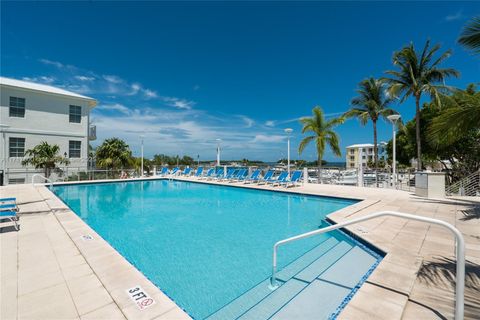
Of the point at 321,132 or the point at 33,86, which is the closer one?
the point at 321,132

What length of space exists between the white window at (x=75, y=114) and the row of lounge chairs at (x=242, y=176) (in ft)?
26.1

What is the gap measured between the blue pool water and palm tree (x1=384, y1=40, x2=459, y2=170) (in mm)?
10027

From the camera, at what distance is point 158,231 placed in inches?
238

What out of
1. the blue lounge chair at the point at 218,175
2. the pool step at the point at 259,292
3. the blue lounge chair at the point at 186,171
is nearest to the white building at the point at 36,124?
the blue lounge chair at the point at 186,171

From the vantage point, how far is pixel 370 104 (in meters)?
19.0

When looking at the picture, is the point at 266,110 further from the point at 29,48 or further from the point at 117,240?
the point at 117,240

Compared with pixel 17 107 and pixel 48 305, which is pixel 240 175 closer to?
pixel 48 305

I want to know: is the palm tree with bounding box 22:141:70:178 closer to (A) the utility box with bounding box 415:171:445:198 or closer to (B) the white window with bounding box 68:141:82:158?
(B) the white window with bounding box 68:141:82:158

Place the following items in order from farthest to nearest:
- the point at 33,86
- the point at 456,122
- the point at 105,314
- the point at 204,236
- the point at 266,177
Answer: the point at 33,86
the point at 266,177
the point at 204,236
the point at 456,122
the point at 105,314

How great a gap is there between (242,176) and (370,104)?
41.9 feet

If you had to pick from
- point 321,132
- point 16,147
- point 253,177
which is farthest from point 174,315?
point 16,147

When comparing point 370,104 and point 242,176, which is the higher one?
point 370,104

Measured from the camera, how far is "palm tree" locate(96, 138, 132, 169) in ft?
59.9

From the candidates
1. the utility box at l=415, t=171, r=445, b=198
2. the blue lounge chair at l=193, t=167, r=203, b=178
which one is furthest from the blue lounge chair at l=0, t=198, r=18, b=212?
the blue lounge chair at l=193, t=167, r=203, b=178
